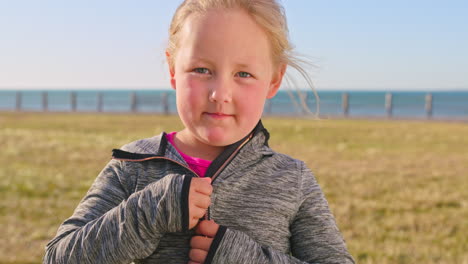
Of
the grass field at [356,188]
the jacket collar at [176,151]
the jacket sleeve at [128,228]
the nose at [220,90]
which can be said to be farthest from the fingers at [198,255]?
the grass field at [356,188]

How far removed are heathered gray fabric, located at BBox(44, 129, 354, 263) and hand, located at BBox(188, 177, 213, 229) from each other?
36mm

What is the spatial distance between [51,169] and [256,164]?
684 cm

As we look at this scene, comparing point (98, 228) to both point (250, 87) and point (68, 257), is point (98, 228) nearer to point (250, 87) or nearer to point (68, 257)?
point (68, 257)

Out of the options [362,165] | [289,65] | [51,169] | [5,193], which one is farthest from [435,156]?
[289,65]

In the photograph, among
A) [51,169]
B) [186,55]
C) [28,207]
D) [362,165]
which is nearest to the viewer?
[186,55]

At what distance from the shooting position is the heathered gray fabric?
143 cm

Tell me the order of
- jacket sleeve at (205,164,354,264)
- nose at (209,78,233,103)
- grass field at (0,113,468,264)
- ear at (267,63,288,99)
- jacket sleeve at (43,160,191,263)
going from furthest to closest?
1. grass field at (0,113,468,264)
2. ear at (267,63,288,99)
3. jacket sleeve at (205,164,354,264)
4. nose at (209,78,233,103)
5. jacket sleeve at (43,160,191,263)

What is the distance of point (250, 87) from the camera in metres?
1.60

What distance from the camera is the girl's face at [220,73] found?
5.01 feet

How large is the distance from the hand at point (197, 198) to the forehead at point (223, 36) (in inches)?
14.7

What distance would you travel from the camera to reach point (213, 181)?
1.61 meters

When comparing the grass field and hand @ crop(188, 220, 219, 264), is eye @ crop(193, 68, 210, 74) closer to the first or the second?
hand @ crop(188, 220, 219, 264)

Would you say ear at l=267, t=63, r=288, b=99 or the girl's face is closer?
the girl's face

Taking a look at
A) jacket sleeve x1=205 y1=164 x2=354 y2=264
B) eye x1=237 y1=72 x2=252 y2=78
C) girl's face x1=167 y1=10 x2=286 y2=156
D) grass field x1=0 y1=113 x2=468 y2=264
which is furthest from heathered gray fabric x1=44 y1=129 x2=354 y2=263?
grass field x1=0 y1=113 x2=468 y2=264
